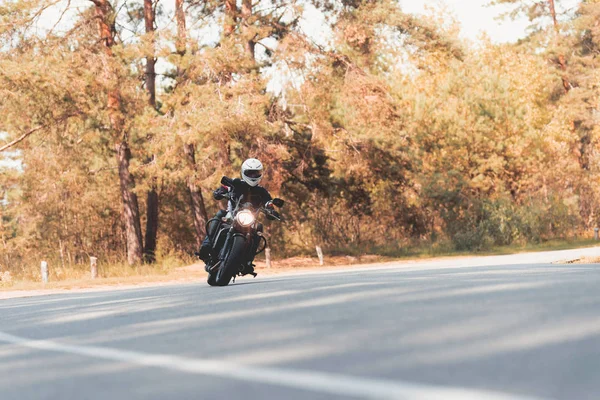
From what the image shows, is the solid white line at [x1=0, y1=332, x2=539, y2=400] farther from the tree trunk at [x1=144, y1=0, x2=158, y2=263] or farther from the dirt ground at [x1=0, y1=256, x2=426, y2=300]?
the tree trunk at [x1=144, y1=0, x2=158, y2=263]

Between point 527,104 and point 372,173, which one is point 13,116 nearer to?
point 372,173

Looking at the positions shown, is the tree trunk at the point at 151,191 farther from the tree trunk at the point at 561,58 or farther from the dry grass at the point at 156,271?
the tree trunk at the point at 561,58

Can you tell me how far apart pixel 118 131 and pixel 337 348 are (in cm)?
2964

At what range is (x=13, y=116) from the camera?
103 feet

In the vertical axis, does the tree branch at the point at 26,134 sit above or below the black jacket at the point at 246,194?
above

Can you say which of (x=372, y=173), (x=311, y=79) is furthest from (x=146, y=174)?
(x=372, y=173)

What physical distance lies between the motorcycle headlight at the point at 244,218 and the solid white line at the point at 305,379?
21.7 feet

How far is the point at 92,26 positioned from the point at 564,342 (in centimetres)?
3204

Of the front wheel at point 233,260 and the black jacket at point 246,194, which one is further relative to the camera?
the black jacket at point 246,194

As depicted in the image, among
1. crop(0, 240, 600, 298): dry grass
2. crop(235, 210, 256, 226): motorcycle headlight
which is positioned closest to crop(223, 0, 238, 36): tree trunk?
crop(0, 240, 600, 298): dry grass

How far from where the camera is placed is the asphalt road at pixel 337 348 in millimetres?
3969

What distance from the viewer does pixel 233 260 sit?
12750mm

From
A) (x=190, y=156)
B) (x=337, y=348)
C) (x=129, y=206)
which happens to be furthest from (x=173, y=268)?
(x=337, y=348)

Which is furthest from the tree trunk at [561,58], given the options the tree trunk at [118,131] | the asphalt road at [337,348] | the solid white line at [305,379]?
the solid white line at [305,379]
